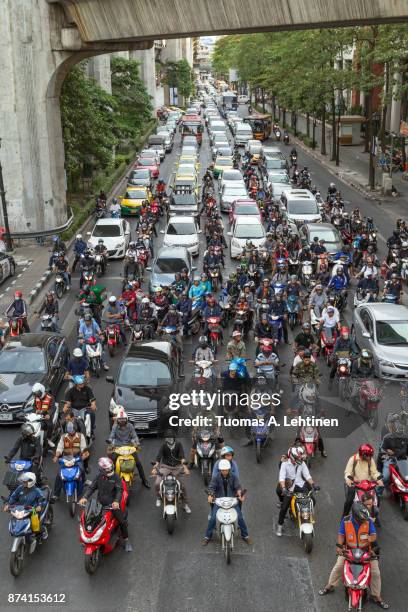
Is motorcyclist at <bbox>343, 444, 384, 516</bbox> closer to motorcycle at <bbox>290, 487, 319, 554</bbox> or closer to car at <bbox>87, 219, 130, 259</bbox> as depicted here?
motorcycle at <bbox>290, 487, 319, 554</bbox>

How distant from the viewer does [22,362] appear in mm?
15086

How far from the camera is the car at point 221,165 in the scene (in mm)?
46312

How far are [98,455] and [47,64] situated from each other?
20.9 m

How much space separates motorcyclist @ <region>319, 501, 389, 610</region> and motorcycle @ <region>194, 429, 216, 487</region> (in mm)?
3426

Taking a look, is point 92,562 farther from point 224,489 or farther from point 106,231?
point 106,231

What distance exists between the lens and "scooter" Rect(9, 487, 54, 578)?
31.7 ft

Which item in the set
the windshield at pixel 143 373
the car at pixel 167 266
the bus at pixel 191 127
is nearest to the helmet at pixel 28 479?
the windshield at pixel 143 373

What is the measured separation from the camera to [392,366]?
15.5m

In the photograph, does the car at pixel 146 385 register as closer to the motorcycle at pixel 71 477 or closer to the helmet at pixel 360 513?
the motorcycle at pixel 71 477

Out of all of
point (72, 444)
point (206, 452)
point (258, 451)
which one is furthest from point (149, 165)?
point (72, 444)

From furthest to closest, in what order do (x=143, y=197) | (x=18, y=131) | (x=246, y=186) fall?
(x=246, y=186)
(x=143, y=197)
(x=18, y=131)

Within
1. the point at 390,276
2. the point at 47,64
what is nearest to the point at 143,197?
the point at 47,64

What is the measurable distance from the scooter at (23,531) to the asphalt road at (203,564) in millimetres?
159

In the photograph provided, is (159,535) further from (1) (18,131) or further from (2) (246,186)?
(2) (246,186)
